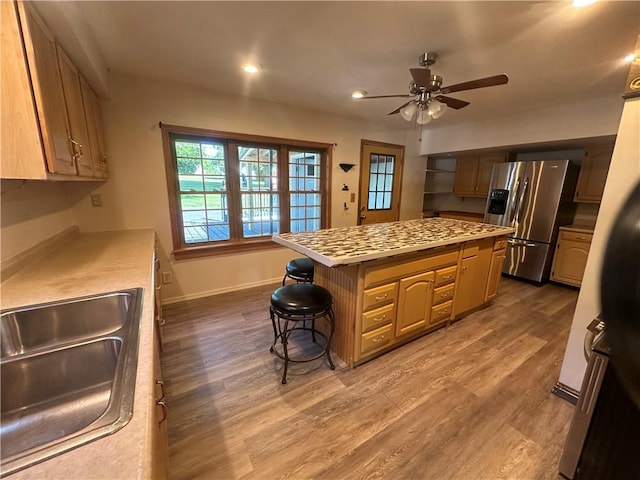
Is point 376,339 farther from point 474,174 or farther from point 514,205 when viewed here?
point 474,174

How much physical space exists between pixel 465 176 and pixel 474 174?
164 millimetres

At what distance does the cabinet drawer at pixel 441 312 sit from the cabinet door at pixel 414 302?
0.08 m

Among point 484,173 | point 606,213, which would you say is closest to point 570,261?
point 484,173

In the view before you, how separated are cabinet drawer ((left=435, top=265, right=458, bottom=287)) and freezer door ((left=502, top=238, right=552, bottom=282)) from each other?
7.35 feet

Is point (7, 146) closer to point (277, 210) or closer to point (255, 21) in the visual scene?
point (255, 21)

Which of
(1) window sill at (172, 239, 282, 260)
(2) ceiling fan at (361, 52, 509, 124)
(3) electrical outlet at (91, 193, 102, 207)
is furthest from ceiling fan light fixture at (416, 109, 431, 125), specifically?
(3) electrical outlet at (91, 193, 102, 207)

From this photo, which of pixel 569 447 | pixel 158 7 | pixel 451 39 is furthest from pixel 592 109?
pixel 158 7

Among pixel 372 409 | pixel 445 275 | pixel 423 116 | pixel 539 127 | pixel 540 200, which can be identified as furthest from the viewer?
pixel 540 200

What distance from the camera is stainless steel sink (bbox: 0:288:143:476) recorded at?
750mm

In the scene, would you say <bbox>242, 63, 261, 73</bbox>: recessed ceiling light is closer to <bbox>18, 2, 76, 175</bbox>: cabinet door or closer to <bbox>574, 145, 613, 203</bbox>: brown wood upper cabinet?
<bbox>18, 2, 76, 175</bbox>: cabinet door

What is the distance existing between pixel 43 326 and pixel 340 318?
169cm

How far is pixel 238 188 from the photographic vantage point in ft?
10.8

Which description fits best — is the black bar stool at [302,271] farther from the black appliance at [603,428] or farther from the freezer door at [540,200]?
Result: the freezer door at [540,200]

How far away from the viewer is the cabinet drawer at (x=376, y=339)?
1986 millimetres
